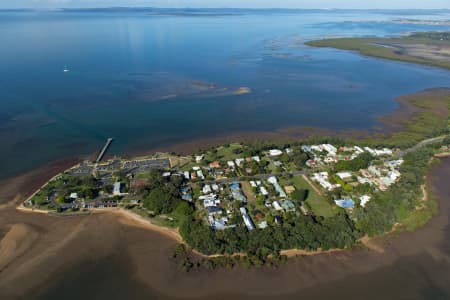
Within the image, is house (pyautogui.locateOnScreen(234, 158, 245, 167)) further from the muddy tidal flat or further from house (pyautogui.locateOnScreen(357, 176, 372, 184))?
the muddy tidal flat

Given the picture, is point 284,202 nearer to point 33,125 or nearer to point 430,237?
point 430,237

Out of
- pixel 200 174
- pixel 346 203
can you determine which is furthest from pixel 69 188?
pixel 346 203

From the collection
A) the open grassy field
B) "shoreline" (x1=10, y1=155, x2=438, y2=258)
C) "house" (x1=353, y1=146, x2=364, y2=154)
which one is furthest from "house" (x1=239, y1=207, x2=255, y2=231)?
the open grassy field

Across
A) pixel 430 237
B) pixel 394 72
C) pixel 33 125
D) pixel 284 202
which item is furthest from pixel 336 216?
pixel 394 72

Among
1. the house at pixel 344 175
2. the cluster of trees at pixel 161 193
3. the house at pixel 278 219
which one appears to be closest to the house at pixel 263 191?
the house at pixel 278 219

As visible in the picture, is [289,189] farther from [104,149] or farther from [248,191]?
[104,149]
